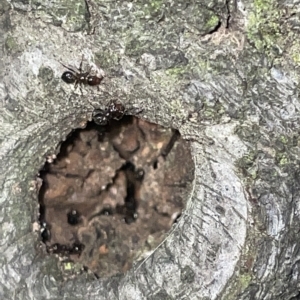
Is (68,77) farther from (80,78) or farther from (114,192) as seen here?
(114,192)

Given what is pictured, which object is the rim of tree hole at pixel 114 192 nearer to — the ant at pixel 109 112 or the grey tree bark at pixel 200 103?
the ant at pixel 109 112

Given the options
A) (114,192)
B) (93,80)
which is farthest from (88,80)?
(114,192)

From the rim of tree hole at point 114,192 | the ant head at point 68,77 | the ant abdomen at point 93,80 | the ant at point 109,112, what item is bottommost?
the rim of tree hole at point 114,192

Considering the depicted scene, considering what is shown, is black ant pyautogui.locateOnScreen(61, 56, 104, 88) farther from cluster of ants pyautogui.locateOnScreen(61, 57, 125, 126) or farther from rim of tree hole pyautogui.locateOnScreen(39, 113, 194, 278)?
rim of tree hole pyautogui.locateOnScreen(39, 113, 194, 278)

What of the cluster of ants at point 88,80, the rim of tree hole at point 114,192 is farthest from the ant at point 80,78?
the rim of tree hole at point 114,192

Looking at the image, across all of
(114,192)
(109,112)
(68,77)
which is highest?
(68,77)

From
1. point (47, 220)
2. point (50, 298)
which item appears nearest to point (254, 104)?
point (50, 298)
